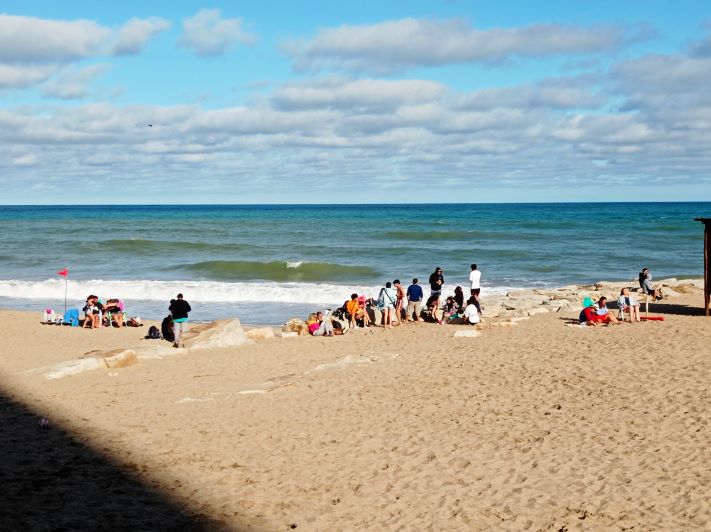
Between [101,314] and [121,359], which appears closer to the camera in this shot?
[121,359]

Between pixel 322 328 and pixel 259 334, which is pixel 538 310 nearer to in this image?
pixel 322 328

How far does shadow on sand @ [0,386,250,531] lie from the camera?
23.5 ft

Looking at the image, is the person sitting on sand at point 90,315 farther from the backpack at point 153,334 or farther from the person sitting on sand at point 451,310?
the person sitting on sand at point 451,310

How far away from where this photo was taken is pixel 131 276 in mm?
34281

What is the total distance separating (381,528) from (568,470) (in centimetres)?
260

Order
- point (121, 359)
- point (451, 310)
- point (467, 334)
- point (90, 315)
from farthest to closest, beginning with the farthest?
point (90, 315)
point (451, 310)
point (467, 334)
point (121, 359)

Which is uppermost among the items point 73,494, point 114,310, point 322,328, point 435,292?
point 435,292

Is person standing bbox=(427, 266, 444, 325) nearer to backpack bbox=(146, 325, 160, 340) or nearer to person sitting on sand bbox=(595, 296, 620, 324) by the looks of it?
person sitting on sand bbox=(595, 296, 620, 324)

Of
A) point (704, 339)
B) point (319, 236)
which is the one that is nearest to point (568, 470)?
point (704, 339)

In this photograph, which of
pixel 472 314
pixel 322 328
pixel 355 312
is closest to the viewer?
pixel 322 328

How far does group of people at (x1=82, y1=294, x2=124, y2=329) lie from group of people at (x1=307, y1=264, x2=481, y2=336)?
5.84m

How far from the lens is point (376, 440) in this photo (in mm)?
9695

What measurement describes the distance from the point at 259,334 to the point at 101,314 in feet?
18.9

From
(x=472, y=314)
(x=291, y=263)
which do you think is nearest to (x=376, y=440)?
(x=472, y=314)
